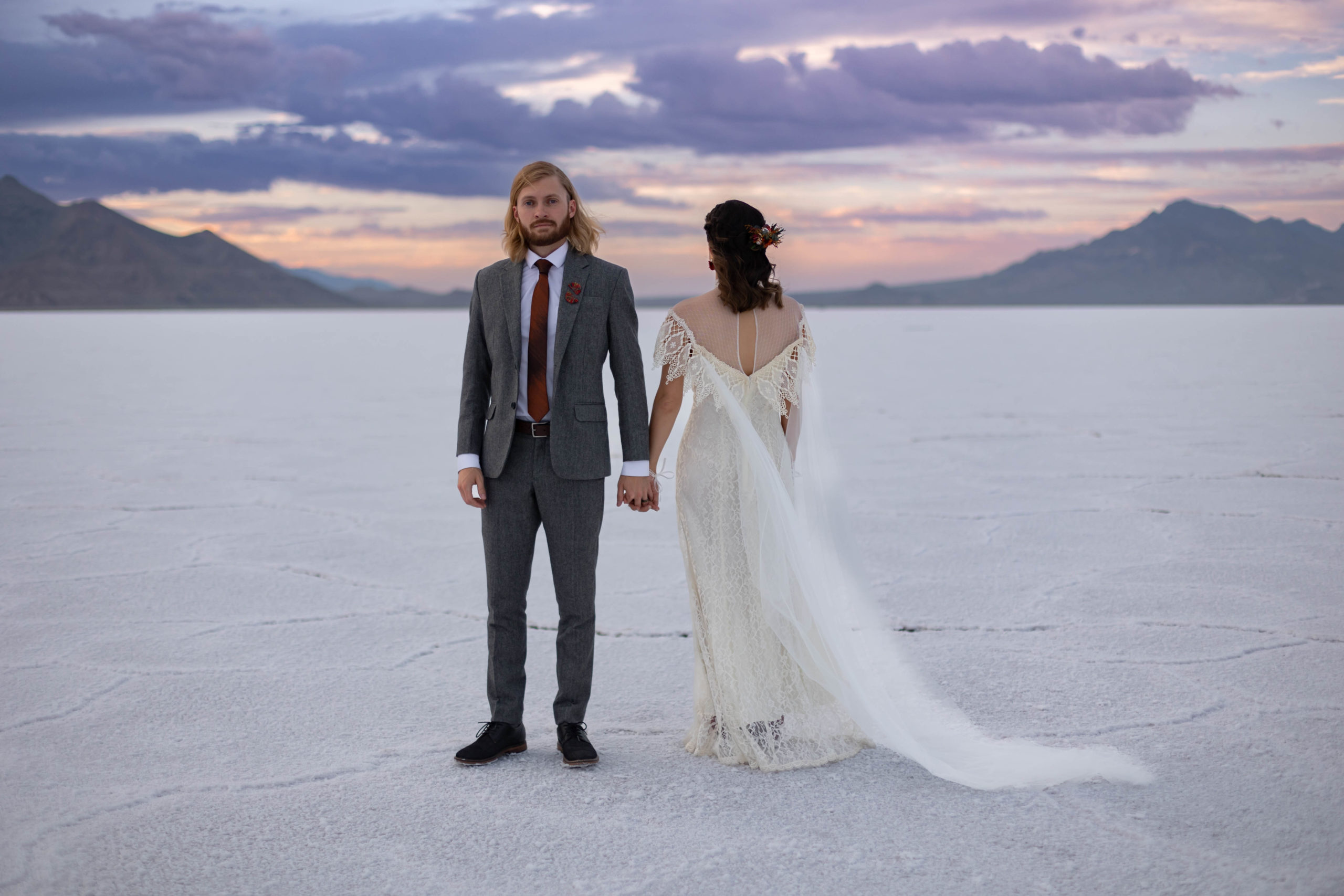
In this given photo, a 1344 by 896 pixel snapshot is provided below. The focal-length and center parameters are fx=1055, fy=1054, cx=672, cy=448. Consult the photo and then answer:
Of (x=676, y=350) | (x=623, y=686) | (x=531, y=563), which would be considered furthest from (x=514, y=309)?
(x=623, y=686)

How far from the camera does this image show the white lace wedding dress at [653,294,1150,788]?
2.88m

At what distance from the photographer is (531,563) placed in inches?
115

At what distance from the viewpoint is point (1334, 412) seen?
11.8 metres

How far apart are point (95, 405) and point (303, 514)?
27.6ft

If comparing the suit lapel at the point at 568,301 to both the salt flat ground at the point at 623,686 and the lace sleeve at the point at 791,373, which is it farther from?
the salt flat ground at the point at 623,686

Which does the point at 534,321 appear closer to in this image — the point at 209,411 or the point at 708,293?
the point at 708,293

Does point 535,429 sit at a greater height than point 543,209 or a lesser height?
lesser

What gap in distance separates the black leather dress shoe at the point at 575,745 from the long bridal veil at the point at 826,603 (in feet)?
1.98

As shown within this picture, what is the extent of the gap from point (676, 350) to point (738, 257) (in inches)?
11.7

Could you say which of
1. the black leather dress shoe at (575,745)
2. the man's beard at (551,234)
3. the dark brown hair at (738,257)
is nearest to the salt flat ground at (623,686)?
the black leather dress shoe at (575,745)

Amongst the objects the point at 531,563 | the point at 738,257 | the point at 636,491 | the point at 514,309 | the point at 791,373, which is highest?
the point at 738,257

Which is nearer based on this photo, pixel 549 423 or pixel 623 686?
pixel 549 423

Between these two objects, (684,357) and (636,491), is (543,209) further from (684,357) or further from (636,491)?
(636,491)

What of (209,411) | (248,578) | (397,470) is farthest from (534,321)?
(209,411)
